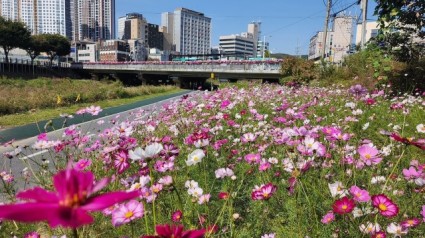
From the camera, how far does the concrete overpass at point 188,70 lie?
29578 millimetres

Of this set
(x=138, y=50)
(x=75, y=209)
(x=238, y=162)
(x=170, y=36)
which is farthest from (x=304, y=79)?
(x=170, y=36)

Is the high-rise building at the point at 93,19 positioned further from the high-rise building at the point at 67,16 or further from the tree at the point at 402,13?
the tree at the point at 402,13

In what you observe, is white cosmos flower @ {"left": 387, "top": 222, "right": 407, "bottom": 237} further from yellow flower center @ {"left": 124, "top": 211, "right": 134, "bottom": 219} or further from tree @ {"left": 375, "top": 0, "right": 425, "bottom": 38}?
tree @ {"left": 375, "top": 0, "right": 425, "bottom": 38}

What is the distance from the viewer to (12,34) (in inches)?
1855

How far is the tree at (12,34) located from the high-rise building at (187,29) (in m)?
91.9

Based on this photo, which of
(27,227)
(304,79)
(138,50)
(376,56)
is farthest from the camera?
(138,50)

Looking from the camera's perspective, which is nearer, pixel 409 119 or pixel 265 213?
pixel 265 213

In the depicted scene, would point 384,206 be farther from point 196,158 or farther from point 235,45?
point 235,45

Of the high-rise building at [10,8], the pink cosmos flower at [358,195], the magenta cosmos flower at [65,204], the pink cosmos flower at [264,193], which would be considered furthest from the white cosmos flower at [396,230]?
the high-rise building at [10,8]

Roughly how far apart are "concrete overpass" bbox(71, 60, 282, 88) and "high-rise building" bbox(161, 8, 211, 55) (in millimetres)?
86627

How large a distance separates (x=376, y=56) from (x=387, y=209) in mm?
7725

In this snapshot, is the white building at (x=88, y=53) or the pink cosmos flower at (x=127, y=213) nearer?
the pink cosmos flower at (x=127, y=213)

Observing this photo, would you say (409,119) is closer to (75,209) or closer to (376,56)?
(376,56)

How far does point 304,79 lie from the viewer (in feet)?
56.8
